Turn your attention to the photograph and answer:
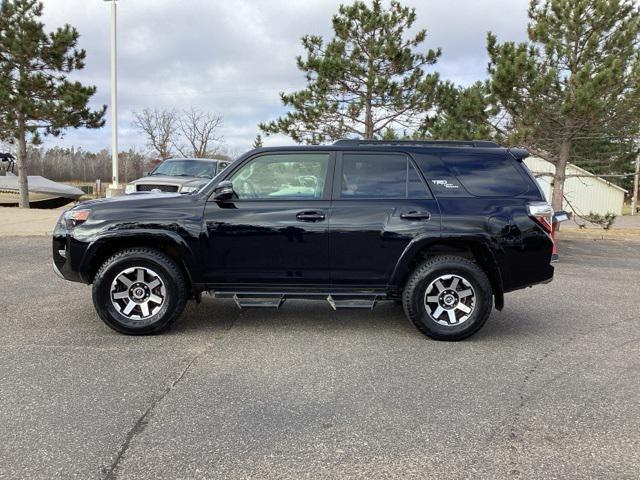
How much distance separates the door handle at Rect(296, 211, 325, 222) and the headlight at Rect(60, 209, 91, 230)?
6.54 ft

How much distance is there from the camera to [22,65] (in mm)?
18172

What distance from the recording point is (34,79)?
17953 mm

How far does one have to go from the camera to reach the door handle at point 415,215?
4.99m

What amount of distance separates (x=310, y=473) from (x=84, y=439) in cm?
135

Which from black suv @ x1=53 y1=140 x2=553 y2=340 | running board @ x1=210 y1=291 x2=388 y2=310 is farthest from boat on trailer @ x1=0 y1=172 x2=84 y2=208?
running board @ x1=210 y1=291 x2=388 y2=310

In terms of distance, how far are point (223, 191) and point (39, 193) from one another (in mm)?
20087

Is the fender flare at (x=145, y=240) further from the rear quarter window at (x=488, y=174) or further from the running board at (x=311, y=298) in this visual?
the rear quarter window at (x=488, y=174)

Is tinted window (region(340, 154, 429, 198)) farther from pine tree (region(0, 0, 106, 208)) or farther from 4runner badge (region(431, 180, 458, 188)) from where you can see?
pine tree (region(0, 0, 106, 208))

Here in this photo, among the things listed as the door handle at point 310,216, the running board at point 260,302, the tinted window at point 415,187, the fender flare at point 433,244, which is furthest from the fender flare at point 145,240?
the tinted window at point 415,187

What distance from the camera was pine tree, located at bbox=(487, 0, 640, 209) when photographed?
1216cm

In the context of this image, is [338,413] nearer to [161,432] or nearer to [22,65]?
[161,432]

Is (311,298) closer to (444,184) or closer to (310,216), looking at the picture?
(310,216)

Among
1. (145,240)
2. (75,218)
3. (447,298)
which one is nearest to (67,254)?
(75,218)

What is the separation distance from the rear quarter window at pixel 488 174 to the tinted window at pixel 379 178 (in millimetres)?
393
